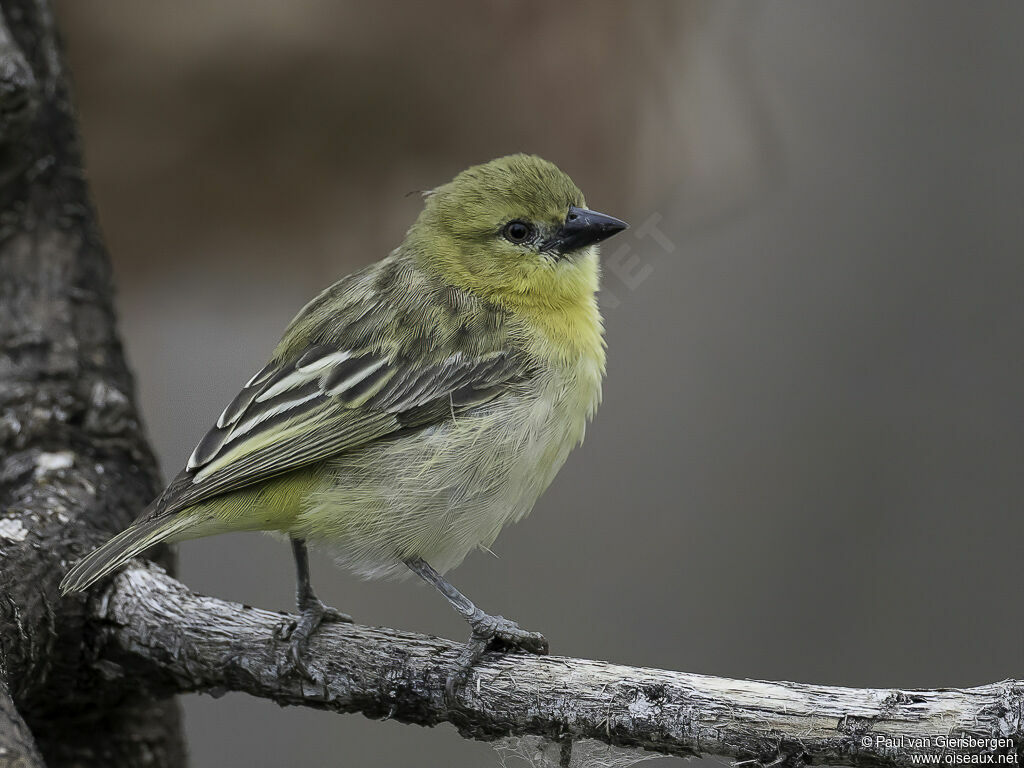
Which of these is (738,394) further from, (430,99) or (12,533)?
(12,533)

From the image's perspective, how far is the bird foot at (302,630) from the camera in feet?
11.0

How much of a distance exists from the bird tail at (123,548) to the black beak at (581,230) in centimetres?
145

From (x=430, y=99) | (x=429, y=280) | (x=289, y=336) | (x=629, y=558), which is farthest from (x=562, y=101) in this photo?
(x=629, y=558)

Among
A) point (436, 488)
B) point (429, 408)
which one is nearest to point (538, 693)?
point (436, 488)

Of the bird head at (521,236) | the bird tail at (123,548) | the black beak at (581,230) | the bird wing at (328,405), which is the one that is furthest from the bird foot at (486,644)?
the black beak at (581,230)

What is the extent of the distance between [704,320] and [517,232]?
67.2 inches

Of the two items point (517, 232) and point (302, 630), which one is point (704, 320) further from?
point (302, 630)

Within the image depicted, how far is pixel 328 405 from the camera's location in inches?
139

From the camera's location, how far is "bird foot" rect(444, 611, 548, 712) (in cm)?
316

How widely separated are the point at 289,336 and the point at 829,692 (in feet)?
6.60

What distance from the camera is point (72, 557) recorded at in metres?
3.50

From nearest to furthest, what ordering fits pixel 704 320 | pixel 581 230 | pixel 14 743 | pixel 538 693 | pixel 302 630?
pixel 14 743 < pixel 538 693 < pixel 302 630 < pixel 581 230 < pixel 704 320

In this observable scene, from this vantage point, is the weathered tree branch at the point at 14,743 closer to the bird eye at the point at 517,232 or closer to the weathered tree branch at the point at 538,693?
the weathered tree branch at the point at 538,693
